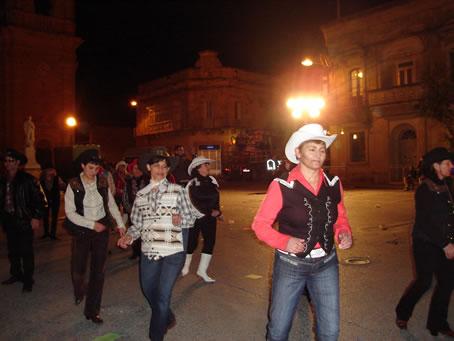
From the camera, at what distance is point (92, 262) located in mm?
4746

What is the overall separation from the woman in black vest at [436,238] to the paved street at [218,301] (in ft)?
1.16

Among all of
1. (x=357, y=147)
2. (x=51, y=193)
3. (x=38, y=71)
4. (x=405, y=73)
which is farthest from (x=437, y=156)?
(x=38, y=71)

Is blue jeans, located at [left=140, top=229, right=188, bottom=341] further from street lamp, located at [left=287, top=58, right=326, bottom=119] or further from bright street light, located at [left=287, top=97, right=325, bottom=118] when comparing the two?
bright street light, located at [left=287, top=97, right=325, bottom=118]

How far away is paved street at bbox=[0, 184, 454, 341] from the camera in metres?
Answer: 4.32

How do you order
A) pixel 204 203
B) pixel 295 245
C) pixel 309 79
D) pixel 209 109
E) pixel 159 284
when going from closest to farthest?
pixel 295 245
pixel 159 284
pixel 204 203
pixel 309 79
pixel 209 109

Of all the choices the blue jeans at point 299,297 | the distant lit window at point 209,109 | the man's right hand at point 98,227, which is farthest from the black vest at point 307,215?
the distant lit window at point 209,109

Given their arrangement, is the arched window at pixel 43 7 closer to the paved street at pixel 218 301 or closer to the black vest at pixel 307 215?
the paved street at pixel 218 301

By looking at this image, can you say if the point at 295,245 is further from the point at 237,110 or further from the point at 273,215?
the point at 237,110

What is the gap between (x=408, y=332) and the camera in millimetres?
4219

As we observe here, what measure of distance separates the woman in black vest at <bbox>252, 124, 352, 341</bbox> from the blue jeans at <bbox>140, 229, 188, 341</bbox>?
117cm

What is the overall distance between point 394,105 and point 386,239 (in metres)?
20.2

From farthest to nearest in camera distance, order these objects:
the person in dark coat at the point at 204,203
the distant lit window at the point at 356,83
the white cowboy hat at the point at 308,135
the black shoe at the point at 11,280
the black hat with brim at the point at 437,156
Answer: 1. the distant lit window at the point at 356,83
2. the black shoe at the point at 11,280
3. the person in dark coat at the point at 204,203
4. the black hat with brim at the point at 437,156
5. the white cowboy hat at the point at 308,135

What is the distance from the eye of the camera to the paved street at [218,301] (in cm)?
432

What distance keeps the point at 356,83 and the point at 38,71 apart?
2551 centimetres
